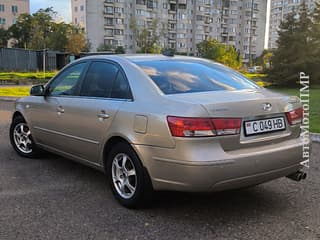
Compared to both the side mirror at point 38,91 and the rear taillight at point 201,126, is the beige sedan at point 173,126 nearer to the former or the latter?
the rear taillight at point 201,126

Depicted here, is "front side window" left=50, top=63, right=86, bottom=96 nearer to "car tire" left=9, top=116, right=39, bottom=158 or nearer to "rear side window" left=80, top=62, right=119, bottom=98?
"rear side window" left=80, top=62, right=119, bottom=98

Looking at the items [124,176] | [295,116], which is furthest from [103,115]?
[295,116]

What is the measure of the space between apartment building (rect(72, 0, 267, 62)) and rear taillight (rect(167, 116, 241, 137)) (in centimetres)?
7903

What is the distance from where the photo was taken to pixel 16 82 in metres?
26.1

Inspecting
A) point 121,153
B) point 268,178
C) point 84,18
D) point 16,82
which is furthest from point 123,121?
point 84,18

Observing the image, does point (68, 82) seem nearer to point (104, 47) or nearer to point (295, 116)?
point (295, 116)

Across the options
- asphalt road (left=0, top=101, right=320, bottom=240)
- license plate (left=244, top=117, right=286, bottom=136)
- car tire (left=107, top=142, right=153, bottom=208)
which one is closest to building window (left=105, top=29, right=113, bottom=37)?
asphalt road (left=0, top=101, right=320, bottom=240)

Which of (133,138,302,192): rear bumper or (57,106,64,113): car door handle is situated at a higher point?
(57,106,64,113): car door handle

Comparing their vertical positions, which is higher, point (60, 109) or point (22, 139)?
point (60, 109)

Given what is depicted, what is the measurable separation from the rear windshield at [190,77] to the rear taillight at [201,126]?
0.53m

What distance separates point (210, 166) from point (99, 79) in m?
1.88

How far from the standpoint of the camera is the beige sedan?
10.3 feet

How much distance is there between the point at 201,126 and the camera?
3.12 metres

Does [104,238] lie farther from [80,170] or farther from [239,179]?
[80,170]
